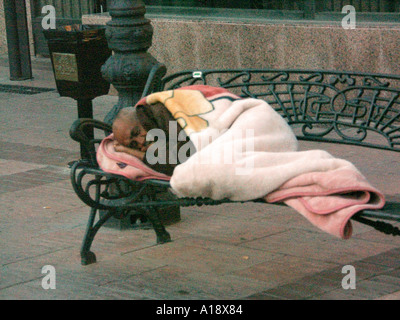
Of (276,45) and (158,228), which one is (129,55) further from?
(276,45)

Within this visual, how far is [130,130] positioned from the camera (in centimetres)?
434

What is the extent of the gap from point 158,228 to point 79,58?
2.26 metres

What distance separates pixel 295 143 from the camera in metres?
4.06

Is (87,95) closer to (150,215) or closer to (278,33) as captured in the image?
(150,215)

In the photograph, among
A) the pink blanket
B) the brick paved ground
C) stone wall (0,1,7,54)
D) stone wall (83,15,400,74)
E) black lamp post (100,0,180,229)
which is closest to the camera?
the pink blanket

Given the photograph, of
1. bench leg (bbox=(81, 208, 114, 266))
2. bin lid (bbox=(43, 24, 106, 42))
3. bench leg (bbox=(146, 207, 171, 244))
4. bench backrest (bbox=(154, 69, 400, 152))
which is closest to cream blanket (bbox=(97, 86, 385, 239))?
bench leg (bbox=(81, 208, 114, 266))

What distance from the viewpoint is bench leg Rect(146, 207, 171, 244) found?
4832 mm

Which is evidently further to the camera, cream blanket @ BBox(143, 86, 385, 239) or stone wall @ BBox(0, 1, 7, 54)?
stone wall @ BBox(0, 1, 7, 54)

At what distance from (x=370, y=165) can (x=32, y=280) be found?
131 inches

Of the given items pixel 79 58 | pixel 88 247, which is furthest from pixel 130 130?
pixel 79 58

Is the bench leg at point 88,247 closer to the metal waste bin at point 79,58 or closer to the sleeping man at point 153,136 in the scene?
the sleeping man at point 153,136

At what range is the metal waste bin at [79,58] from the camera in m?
6.55

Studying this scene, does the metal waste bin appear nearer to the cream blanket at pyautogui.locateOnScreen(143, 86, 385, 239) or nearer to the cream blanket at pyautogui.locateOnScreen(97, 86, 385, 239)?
the cream blanket at pyautogui.locateOnScreen(97, 86, 385, 239)

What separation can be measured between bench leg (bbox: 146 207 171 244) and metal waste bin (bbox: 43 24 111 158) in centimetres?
190
